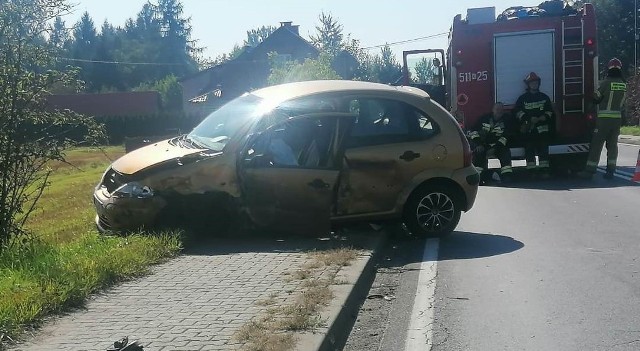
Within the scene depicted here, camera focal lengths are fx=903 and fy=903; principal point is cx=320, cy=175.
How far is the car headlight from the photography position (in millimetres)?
9523

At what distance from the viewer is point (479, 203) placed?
46.4 ft

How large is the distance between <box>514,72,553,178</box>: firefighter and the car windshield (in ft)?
23.6

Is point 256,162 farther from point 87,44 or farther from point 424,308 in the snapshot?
point 87,44

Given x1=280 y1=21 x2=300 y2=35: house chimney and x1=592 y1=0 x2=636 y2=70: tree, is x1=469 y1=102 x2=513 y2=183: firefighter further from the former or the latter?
x1=280 y1=21 x2=300 y2=35: house chimney

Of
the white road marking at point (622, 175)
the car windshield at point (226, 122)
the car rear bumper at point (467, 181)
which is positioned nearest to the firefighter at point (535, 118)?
the white road marking at point (622, 175)

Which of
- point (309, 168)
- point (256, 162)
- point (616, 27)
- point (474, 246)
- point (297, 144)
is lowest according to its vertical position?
point (474, 246)

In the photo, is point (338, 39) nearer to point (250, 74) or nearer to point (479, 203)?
point (250, 74)

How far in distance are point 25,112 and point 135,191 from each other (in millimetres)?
1439

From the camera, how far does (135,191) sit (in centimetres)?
952

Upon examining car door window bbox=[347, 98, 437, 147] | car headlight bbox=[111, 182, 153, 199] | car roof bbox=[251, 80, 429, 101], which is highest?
car roof bbox=[251, 80, 429, 101]

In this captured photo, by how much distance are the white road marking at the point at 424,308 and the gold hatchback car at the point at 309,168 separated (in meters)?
0.88

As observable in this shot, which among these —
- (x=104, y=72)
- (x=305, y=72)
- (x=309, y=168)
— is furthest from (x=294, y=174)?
(x=104, y=72)

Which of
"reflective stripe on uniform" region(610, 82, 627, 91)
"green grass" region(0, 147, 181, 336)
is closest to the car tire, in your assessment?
"green grass" region(0, 147, 181, 336)

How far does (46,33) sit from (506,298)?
5.73m
